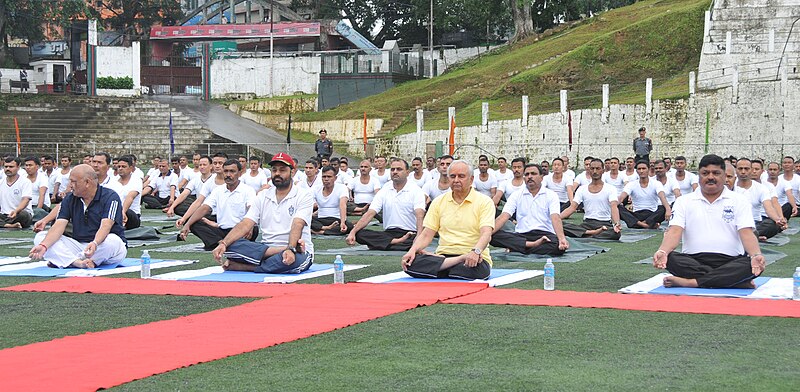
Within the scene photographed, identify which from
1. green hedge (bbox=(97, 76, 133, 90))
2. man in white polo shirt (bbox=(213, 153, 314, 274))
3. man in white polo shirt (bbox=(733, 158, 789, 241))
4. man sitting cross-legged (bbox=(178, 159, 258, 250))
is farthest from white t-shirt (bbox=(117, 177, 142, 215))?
green hedge (bbox=(97, 76, 133, 90))

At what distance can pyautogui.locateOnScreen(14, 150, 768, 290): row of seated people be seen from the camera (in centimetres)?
1045

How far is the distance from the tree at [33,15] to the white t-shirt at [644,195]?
4179cm

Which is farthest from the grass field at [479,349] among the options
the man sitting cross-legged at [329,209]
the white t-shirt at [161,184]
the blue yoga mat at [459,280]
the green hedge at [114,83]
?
the green hedge at [114,83]

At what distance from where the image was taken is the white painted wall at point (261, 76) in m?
54.8

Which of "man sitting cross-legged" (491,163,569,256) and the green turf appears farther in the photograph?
"man sitting cross-legged" (491,163,569,256)

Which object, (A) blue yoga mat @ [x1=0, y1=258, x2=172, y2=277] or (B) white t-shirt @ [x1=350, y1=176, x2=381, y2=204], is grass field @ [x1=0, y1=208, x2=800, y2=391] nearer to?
(A) blue yoga mat @ [x1=0, y1=258, x2=172, y2=277]

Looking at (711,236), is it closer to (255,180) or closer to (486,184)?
(486,184)

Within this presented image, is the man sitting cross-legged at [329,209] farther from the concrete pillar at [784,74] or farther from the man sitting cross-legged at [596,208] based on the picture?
the concrete pillar at [784,74]

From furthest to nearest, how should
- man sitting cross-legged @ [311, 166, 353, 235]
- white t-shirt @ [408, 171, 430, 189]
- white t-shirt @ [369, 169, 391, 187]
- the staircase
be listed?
1. the staircase
2. white t-shirt @ [369, 169, 391, 187]
3. white t-shirt @ [408, 171, 430, 189]
4. man sitting cross-legged @ [311, 166, 353, 235]

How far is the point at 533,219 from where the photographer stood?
13258 mm

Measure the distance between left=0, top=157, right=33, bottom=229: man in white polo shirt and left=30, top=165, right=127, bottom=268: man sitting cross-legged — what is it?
649 cm

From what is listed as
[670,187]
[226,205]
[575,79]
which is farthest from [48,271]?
[575,79]

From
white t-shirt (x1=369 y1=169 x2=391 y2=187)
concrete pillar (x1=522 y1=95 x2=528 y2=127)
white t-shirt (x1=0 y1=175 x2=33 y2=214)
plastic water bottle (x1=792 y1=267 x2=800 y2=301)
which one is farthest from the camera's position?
concrete pillar (x1=522 y1=95 x2=528 y2=127)

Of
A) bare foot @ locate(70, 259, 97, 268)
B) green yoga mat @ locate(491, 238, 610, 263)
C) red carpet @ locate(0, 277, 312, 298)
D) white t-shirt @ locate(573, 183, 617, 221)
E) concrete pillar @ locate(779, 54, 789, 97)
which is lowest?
green yoga mat @ locate(491, 238, 610, 263)
